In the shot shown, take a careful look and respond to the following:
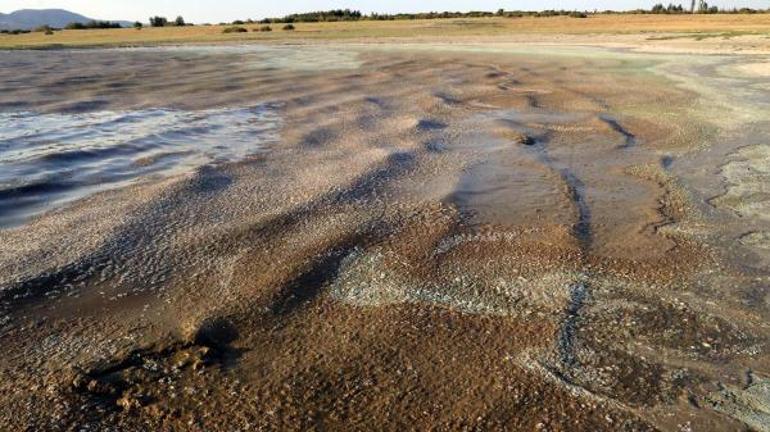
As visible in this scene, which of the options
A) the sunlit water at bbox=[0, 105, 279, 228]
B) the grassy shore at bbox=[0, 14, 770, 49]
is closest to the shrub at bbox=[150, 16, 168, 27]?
the grassy shore at bbox=[0, 14, 770, 49]

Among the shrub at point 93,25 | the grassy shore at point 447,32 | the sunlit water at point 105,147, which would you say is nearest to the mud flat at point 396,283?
the sunlit water at point 105,147

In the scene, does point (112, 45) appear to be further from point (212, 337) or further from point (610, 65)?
point (212, 337)

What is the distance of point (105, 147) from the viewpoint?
7.33 meters

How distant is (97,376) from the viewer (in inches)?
108

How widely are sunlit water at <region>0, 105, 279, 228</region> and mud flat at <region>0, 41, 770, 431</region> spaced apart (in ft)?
0.24

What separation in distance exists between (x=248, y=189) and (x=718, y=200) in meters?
3.98

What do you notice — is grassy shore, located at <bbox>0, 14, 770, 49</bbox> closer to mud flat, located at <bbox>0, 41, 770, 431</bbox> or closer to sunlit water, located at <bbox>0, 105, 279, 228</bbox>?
sunlit water, located at <bbox>0, 105, 279, 228</bbox>

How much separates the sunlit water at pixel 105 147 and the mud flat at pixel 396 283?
0.07m

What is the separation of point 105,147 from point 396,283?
4987mm

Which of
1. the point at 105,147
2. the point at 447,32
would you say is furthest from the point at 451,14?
the point at 105,147

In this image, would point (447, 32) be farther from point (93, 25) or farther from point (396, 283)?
point (396, 283)

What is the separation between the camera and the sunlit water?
561cm

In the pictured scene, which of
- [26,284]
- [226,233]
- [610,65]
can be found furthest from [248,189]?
[610,65]

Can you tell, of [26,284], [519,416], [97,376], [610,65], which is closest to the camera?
[519,416]
